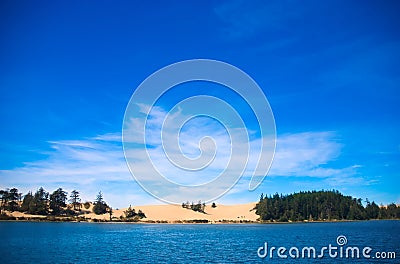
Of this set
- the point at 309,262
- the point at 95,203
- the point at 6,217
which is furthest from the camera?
the point at 95,203

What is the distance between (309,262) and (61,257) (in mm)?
35948

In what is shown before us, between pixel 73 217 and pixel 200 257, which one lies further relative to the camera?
pixel 73 217

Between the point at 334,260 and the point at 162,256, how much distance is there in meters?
25.7

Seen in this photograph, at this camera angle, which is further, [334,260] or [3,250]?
[3,250]

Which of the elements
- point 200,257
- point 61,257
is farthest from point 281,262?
point 61,257

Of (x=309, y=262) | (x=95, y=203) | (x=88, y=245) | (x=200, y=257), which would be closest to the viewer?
(x=309, y=262)

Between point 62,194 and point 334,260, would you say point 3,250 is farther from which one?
point 62,194

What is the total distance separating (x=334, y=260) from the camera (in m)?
56.1

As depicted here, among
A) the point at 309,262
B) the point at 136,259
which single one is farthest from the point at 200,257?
the point at 309,262

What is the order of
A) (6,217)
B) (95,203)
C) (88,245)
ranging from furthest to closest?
(95,203), (6,217), (88,245)

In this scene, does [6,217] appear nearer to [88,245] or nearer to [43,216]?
[43,216]

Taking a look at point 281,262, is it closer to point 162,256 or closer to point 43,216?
point 162,256

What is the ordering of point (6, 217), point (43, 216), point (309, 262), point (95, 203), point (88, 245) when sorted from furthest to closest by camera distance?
point (95, 203), point (43, 216), point (6, 217), point (88, 245), point (309, 262)

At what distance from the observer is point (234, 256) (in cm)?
6009
